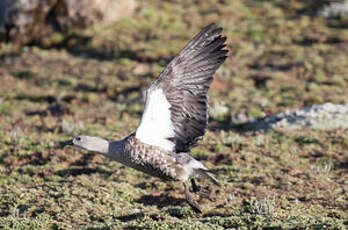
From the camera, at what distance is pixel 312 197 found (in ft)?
28.3

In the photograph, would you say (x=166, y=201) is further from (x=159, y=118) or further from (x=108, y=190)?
(x=159, y=118)

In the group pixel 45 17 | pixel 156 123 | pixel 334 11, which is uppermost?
pixel 334 11

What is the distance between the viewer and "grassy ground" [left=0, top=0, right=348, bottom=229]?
801cm

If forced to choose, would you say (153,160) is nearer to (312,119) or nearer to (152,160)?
(152,160)

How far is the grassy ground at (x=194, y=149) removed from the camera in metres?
8.01

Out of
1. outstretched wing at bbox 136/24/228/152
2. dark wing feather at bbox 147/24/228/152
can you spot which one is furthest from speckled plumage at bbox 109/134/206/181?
dark wing feather at bbox 147/24/228/152

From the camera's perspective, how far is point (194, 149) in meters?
11.1

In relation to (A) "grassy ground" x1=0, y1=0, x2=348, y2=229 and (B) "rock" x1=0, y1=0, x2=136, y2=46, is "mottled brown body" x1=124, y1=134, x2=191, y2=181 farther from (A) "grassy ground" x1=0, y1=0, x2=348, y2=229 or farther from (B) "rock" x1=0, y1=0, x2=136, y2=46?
(B) "rock" x1=0, y1=0, x2=136, y2=46

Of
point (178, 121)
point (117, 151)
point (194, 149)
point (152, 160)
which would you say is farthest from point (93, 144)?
point (194, 149)

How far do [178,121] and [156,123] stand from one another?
369mm

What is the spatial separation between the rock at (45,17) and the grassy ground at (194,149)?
0.58m

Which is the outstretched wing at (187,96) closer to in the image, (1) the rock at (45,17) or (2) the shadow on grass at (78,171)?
(2) the shadow on grass at (78,171)

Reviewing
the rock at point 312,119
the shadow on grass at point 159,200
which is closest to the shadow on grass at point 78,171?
the shadow on grass at point 159,200

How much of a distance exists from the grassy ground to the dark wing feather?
136 cm
